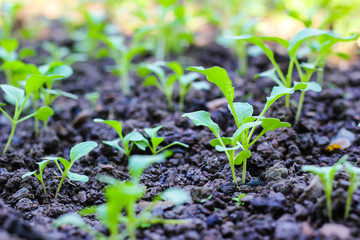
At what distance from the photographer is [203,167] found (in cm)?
179

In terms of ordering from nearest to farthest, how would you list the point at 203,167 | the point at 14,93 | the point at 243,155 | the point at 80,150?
1. the point at 243,155
2. the point at 80,150
3. the point at 203,167
4. the point at 14,93

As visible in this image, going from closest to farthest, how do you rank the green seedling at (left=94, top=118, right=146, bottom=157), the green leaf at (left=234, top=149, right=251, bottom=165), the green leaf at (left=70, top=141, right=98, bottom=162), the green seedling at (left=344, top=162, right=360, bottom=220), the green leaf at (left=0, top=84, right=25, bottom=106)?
the green seedling at (left=344, top=162, right=360, bottom=220)
the green leaf at (left=234, top=149, right=251, bottom=165)
the green leaf at (left=70, top=141, right=98, bottom=162)
the green seedling at (left=94, top=118, right=146, bottom=157)
the green leaf at (left=0, top=84, right=25, bottom=106)

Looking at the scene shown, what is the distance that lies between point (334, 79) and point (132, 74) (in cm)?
179

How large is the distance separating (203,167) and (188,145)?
0.75 ft

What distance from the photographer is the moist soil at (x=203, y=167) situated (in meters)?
1.27

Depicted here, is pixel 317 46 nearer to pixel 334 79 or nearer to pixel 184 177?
pixel 334 79

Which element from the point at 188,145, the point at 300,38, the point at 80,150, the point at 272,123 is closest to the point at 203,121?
the point at 272,123

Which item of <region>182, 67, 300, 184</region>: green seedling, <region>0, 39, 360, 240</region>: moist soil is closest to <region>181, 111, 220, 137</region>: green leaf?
<region>182, 67, 300, 184</region>: green seedling

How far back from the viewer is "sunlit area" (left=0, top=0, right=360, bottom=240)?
1264mm

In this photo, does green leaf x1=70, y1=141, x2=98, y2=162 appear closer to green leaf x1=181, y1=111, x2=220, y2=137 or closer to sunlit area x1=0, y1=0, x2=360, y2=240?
sunlit area x1=0, y1=0, x2=360, y2=240

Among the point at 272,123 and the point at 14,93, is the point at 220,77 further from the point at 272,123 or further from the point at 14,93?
Result: the point at 14,93

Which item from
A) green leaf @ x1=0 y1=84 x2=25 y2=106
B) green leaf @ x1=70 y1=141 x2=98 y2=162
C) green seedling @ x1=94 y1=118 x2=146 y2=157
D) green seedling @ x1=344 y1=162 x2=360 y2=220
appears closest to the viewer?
green seedling @ x1=344 y1=162 x2=360 y2=220

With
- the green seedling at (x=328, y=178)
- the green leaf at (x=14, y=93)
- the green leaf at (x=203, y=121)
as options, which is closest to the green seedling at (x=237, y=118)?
the green leaf at (x=203, y=121)

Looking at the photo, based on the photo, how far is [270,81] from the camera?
9.05 feet
